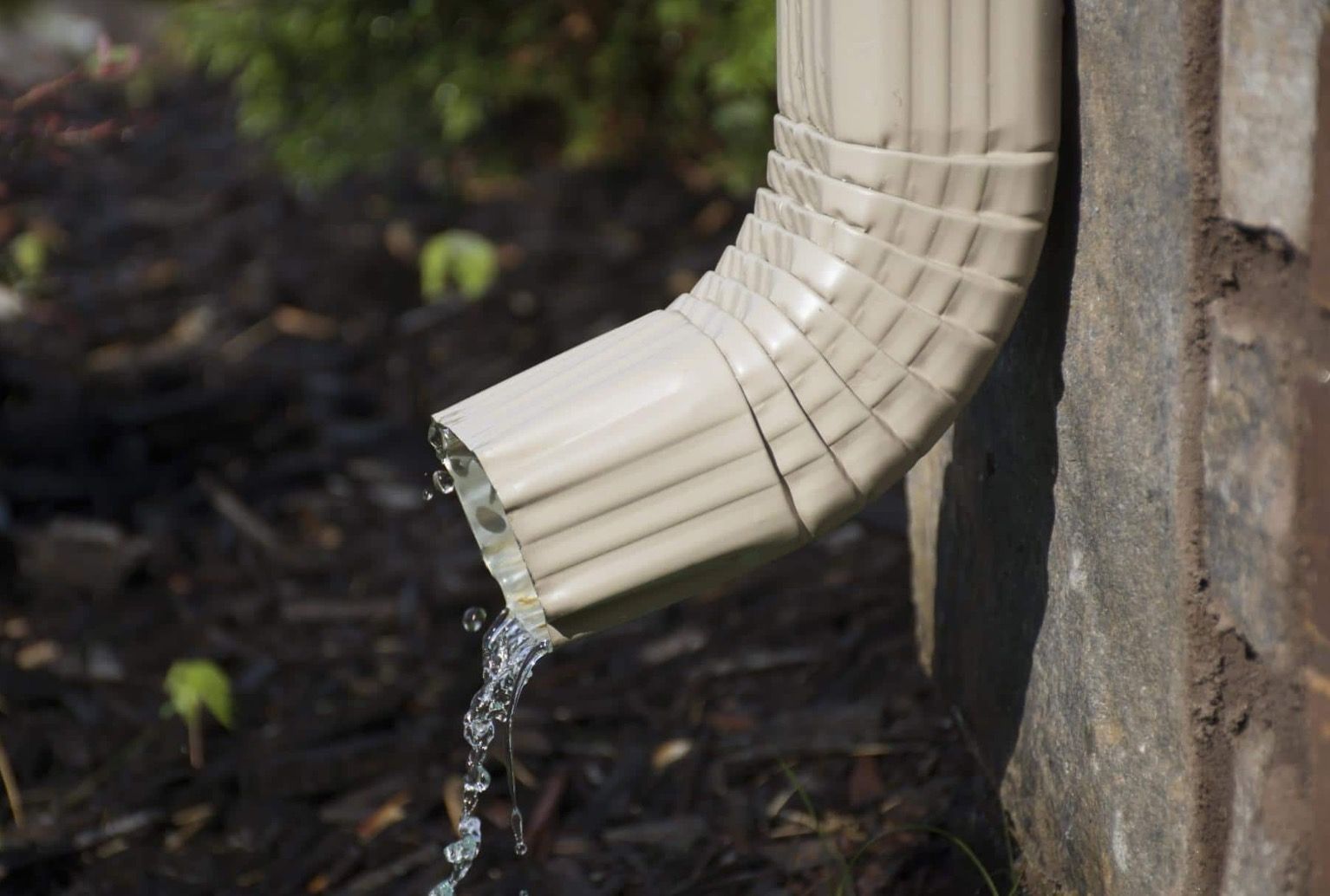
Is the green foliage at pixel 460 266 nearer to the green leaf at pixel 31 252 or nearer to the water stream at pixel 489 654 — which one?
the green leaf at pixel 31 252

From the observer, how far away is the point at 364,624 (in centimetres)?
284

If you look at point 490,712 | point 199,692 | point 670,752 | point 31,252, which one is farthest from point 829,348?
point 31,252

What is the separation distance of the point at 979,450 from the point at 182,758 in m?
1.43

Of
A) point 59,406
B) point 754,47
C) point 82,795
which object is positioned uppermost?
point 754,47

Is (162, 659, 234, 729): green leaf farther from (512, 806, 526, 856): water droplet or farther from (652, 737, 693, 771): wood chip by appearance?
(652, 737, 693, 771): wood chip

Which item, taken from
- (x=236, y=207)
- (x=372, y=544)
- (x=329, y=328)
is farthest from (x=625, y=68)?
(x=372, y=544)

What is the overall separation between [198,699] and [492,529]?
1.07 m

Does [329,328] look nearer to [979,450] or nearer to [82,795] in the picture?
[82,795]

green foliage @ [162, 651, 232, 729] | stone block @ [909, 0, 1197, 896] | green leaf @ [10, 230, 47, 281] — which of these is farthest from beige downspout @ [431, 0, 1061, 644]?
green leaf @ [10, 230, 47, 281]

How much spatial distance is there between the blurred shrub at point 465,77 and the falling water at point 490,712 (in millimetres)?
2377

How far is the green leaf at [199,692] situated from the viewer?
8.04 ft

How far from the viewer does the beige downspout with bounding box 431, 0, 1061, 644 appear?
1317mm

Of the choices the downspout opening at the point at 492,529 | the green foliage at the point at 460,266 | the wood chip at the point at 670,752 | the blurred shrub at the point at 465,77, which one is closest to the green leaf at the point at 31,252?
the blurred shrub at the point at 465,77

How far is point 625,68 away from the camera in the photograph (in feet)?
14.0
